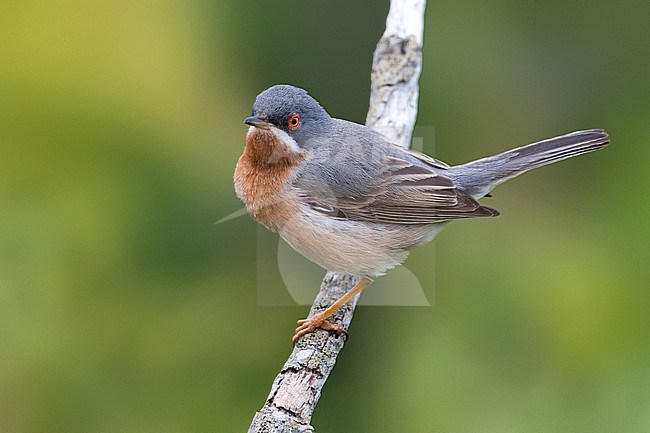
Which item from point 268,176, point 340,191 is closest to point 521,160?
point 340,191

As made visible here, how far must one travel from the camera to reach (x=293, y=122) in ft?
9.78

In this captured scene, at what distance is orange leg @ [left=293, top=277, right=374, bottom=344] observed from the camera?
3.05 metres

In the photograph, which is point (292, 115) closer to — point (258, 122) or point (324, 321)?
point (258, 122)

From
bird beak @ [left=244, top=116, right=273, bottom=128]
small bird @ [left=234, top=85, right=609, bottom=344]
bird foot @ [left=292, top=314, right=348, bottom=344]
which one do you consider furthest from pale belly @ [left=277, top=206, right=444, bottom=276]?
bird beak @ [left=244, top=116, right=273, bottom=128]

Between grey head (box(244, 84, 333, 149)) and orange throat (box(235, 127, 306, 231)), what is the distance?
60mm

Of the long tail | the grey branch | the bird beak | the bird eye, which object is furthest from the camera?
the long tail

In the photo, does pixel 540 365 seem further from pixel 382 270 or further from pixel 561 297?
pixel 382 270

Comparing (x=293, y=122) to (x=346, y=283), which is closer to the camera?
(x=293, y=122)

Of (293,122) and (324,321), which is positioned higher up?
(293,122)

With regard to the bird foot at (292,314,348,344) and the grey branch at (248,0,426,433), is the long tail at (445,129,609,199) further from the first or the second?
the bird foot at (292,314,348,344)

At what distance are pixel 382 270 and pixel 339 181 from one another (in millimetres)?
387

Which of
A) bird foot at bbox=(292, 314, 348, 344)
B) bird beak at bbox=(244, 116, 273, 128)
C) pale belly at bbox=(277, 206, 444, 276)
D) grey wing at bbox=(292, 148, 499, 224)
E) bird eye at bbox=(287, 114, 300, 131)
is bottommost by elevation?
bird foot at bbox=(292, 314, 348, 344)

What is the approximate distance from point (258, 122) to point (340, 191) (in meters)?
0.44

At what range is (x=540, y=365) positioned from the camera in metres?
3.21
